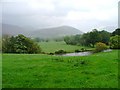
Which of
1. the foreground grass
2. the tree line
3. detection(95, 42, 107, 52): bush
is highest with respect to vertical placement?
the tree line

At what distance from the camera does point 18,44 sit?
29891mm

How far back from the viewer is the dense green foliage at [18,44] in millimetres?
29547

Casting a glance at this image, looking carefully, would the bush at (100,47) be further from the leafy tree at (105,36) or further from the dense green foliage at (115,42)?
the leafy tree at (105,36)

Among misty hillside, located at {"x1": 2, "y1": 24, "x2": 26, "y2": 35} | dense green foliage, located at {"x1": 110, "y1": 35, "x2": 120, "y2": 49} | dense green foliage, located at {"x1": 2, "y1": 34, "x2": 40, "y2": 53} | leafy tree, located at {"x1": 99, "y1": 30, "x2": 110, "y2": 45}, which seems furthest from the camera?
leafy tree, located at {"x1": 99, "y1": 30, "x2": 110, "y2": 45}

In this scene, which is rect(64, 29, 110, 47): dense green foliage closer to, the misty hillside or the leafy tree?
the leafy tree

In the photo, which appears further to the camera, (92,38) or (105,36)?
(105,36)

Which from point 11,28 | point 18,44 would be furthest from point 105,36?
point 11,28

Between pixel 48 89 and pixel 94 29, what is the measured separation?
33543 millimetres

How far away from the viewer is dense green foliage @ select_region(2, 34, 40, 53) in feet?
96.9

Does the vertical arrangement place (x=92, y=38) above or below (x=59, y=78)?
above

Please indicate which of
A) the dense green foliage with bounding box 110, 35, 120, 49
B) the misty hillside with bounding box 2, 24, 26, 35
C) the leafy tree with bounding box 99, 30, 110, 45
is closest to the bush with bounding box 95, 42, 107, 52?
the dense green foliage with bounding box 110, 35, 120, 49

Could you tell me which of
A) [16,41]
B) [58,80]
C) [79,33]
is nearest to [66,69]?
[58,80]

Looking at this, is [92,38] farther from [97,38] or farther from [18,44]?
[18,44]

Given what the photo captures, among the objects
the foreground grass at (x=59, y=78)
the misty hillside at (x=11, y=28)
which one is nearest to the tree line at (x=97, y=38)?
the misty hillside at (x=11, y=28)
